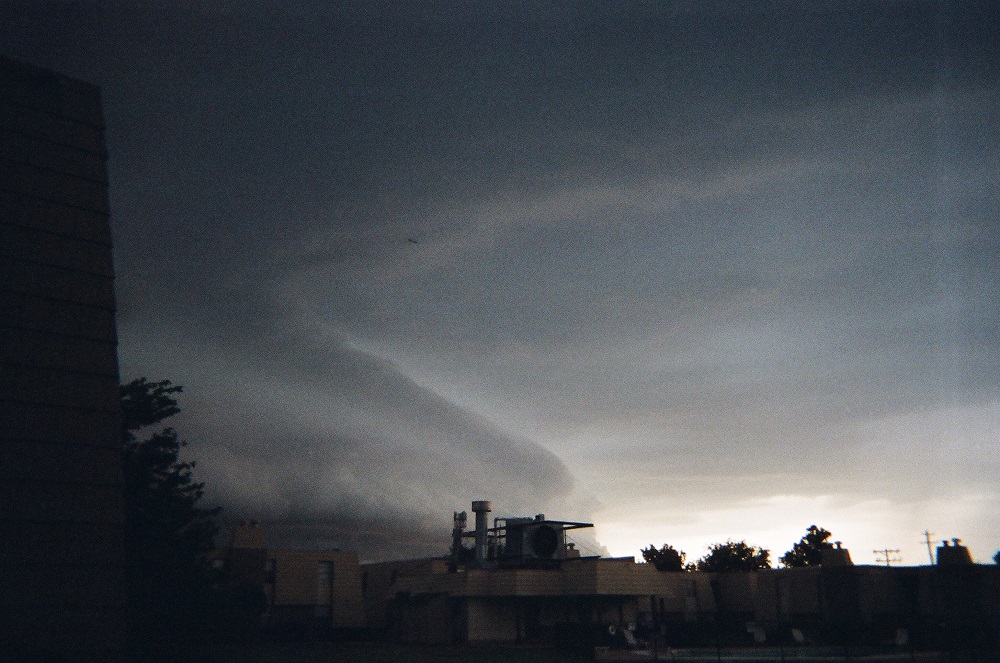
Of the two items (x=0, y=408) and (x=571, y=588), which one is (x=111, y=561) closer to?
(x=0, y=408)

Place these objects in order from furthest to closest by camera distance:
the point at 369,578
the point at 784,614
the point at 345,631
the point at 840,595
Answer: the point at 369,578, the point at 345,631, the point at 784,614, the point at 840,595

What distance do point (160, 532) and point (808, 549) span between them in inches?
3730

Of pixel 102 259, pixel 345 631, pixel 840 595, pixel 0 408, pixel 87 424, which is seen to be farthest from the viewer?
pixel 345 631

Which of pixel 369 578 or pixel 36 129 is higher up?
pixel 36 129

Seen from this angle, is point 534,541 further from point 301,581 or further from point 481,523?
point 301,581

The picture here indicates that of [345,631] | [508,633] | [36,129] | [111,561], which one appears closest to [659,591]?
[508,633]

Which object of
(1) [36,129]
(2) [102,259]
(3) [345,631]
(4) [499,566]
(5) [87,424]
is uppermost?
(1) [36,129]

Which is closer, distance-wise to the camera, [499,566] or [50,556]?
[50,556]

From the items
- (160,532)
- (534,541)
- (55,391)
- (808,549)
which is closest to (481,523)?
(534,541)

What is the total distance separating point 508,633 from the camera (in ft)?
159

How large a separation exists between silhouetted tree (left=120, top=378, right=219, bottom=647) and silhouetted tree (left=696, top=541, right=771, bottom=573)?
273ft

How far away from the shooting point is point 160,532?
2712 centimetres

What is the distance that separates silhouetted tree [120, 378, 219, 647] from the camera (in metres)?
26.0

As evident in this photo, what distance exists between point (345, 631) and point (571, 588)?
21.7 meters
